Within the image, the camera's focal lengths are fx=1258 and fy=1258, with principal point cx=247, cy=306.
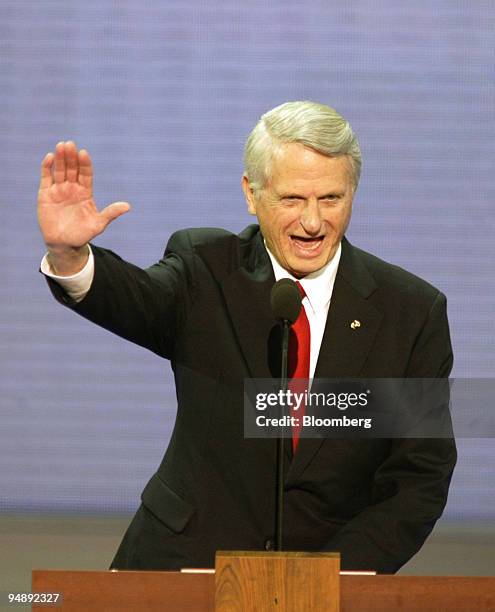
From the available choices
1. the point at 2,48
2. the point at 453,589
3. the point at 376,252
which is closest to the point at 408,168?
the point at 376,252

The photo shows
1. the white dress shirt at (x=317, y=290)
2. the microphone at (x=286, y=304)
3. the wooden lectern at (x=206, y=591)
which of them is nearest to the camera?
the wooden lectern at (x=206, y=591)

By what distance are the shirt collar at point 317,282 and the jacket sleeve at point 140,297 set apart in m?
0.17

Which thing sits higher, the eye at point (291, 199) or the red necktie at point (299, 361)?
the eye at point (291, 199)

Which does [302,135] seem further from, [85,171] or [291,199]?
[85,171]

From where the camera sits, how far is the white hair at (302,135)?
7.25 feet

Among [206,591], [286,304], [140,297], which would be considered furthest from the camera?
[140,297]

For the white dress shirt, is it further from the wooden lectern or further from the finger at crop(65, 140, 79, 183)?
the wooden lectern

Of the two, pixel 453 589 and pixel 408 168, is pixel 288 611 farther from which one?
pixel 408 168

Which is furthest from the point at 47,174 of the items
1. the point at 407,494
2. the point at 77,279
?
the point at 407,494

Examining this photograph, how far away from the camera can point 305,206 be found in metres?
2.24

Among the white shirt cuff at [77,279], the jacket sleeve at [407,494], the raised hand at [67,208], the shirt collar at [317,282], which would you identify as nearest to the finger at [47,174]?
the raised hand at [67,208]

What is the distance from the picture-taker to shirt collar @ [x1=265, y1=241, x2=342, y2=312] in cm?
233

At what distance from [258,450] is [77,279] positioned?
1.54 ft

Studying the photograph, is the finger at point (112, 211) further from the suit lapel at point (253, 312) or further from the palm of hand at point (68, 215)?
the suit lapel at point (253, 312)
